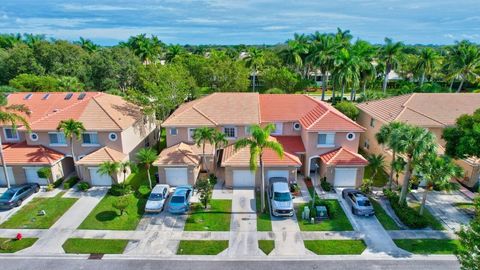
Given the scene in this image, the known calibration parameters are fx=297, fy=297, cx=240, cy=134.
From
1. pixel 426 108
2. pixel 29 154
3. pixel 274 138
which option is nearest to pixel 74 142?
pixel 29 154

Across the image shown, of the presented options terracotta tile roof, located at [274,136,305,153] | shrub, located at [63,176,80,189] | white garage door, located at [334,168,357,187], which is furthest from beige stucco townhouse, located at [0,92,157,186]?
white garage door, located at [334,168,357,187]

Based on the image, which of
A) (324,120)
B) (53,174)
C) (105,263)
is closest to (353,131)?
(324,120)

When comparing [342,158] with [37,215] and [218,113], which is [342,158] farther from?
[37,215]

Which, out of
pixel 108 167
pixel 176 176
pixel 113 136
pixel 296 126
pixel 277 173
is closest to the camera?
pixel 108 167

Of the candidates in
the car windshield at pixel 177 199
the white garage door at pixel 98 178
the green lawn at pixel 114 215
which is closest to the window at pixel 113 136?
the white garage door at pixel 98 178

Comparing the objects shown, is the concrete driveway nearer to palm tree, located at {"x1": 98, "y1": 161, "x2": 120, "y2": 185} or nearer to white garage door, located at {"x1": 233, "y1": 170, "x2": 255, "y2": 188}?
white garage door, located at {"x1": 233, "y1": 170, "x2": 255, "y2": 188}

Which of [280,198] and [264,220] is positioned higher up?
[280,198]

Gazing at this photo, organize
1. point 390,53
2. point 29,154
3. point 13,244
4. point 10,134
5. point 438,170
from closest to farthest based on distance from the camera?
point 13,244
point 438,170
point 29,154
point 10,134
point 390,53

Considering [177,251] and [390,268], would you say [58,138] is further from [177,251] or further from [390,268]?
[390,268]
